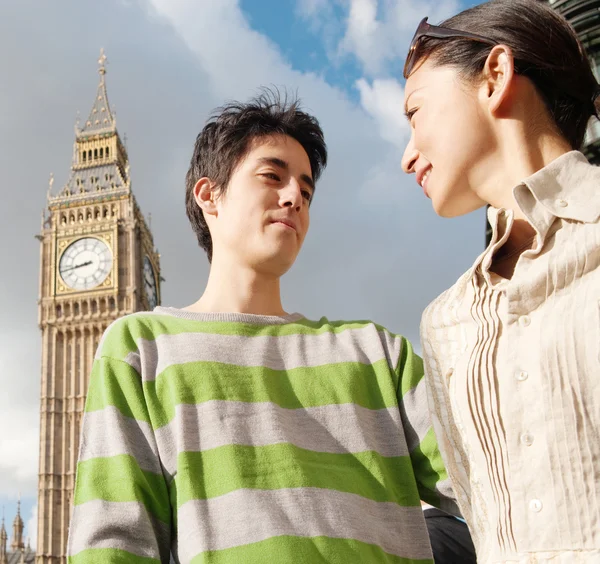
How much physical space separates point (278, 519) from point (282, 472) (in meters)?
0.11

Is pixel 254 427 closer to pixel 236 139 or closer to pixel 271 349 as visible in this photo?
pixel 271 349

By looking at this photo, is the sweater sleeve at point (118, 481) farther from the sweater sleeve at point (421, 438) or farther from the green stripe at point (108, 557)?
the sweater sleeve at point (421, 438)

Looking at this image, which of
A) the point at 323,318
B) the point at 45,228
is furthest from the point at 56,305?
the point at 323,318

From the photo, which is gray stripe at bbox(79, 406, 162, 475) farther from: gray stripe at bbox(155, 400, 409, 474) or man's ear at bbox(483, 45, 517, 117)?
man's ear at bbox(483, 45, 517, 117)

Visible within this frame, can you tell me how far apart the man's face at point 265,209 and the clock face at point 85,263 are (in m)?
33.2

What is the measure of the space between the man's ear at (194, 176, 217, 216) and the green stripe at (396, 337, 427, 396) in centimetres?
66

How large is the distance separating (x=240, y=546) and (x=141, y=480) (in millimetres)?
268

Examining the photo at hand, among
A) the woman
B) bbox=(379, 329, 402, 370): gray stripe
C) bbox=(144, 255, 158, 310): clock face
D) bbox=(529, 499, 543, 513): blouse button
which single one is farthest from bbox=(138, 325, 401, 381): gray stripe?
bbox=(144, 255, 158, 310): clock face

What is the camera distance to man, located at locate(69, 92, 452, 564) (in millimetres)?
1931

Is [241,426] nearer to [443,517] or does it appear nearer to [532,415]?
[443,517]

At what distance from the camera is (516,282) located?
153cm

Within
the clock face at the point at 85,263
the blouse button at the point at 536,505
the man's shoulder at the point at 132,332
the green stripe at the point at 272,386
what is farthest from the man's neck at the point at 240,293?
the clock face at the point at 85,263

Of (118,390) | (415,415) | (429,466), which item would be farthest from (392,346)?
(118,390)

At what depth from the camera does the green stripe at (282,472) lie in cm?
197
